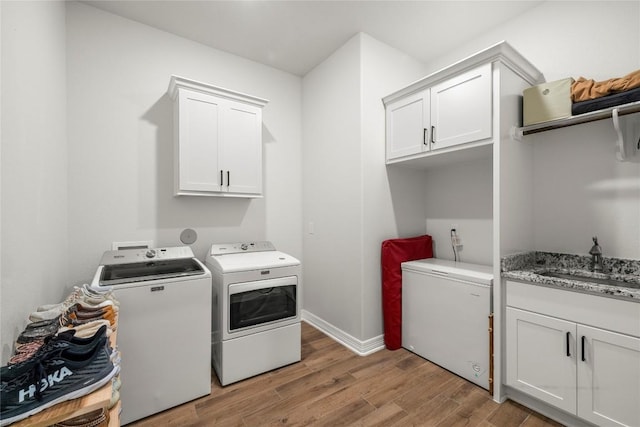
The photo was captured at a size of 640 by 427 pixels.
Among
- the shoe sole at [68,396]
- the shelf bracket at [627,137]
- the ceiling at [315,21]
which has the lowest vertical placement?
the shoe sole at [68,396]

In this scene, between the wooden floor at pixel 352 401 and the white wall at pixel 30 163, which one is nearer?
the white wall at pixel 30 163

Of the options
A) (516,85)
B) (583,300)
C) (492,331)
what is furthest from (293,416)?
(516,85)

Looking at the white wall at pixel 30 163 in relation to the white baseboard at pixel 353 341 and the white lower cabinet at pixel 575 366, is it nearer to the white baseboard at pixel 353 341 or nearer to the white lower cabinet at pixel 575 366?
the white baseboard at pixel 353 341

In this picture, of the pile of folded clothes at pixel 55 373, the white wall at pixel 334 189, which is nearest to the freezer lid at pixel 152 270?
the pile of folded clothes at pixel 55 373

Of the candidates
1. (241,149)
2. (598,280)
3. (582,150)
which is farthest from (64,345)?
(582,150)

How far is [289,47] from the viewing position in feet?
9.17

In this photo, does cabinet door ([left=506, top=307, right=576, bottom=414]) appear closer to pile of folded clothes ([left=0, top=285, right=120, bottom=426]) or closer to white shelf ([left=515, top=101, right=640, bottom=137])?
white shelf ([left=515, top=101, right=640, bottom=137])

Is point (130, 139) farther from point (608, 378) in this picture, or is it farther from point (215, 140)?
point (608, 378)

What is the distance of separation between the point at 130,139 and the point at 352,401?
2.68 meters

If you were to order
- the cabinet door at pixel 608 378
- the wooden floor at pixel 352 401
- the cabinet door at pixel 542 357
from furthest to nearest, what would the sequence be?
1. the wooden floor at pixel 352 401
2. the cabinet door at pixel 542 357
3. the cabinet door at pixel 608 378

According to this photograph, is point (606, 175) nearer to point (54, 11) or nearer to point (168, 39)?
point (168, 39)

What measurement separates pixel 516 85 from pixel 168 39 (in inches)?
116

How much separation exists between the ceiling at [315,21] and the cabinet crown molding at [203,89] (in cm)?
57

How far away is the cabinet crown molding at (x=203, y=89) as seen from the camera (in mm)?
2268
